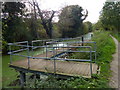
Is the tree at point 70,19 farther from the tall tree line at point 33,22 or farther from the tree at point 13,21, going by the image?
the tree at point 13,21

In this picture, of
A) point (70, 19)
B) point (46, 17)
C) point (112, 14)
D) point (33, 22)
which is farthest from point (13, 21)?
point (112, 14)

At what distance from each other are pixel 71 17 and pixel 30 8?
836 cm

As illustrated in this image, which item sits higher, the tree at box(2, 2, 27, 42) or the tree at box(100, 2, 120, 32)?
the tree at box(100, 2, 120, 32)

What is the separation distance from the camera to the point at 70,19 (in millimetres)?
18328

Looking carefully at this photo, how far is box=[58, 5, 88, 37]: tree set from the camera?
680 inches

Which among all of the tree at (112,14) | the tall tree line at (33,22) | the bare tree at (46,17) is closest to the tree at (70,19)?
the tall tree line at (33,22)

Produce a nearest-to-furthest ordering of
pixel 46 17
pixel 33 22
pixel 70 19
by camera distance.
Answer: pixel 33 22
pixel 46 17
pixel 70 19

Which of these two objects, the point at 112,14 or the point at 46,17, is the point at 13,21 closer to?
the point at 46,17

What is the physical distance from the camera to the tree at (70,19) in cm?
1728

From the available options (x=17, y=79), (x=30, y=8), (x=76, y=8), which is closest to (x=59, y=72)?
(x=17, y=79)

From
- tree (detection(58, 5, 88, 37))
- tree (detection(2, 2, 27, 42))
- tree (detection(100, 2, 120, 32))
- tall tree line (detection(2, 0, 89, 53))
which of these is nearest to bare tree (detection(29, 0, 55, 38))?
tall tree line (detection(2, 0, 89, 53))

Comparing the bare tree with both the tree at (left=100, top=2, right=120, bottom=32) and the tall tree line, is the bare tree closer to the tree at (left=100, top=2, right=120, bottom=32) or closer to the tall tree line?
the tall tree line

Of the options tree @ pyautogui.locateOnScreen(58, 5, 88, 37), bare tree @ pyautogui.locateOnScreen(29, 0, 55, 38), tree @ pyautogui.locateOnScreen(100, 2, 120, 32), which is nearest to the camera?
bare tree @ pyautogui.locateOnScreen(29, 0, 55, 38)

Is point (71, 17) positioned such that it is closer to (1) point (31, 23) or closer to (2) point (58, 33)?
(2) point (58, 33)
